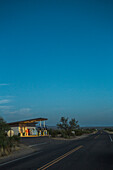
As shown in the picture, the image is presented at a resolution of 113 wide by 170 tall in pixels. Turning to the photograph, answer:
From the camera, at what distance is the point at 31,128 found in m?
53.1

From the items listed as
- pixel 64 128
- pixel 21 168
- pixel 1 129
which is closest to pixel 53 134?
pixel 64 128

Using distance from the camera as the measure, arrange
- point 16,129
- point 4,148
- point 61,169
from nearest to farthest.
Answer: point 61,169, point 4,148, point 16,129

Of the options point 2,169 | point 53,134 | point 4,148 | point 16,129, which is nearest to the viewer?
point 2,169

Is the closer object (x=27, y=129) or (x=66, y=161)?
(x=66, y=161)

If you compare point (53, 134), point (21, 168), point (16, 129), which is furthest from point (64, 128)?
point (21, 168)

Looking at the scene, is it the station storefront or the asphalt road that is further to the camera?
the station storefront

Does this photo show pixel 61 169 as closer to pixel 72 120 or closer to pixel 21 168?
pixel 21 168

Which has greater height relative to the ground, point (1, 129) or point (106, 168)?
point (1, 129)

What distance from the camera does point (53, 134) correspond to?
145ft

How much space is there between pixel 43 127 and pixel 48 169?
Result: 4474 centimetres

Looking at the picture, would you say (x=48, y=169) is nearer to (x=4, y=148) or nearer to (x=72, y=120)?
(x=4, y=148)

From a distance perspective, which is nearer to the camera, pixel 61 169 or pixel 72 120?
pixel 61 169

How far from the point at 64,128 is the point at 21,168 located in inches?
1722

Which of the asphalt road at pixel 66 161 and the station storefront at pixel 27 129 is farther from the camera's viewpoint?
the station storefront at pixel 27 129
